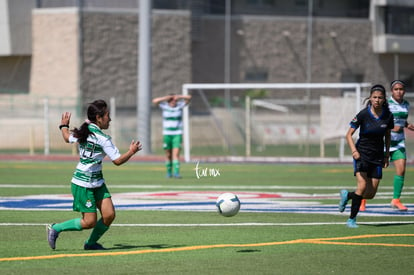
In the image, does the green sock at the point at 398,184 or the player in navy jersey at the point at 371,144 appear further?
the green sock at the point at 398,184

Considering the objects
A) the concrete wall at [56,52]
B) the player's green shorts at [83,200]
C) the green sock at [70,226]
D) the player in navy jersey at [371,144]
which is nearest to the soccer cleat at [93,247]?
the green sock at [70,226]

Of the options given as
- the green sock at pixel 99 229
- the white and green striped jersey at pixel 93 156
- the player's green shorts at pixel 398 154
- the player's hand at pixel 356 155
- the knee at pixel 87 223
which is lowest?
the green sock at pixel 99 229

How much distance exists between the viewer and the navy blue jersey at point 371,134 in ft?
44.8

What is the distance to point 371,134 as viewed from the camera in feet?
45.0

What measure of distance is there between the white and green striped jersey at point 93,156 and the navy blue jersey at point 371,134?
165 inches

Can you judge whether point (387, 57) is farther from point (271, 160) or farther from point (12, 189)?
point (12, 189)

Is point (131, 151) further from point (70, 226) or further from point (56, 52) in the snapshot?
point (56, 52)

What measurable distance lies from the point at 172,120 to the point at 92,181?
42.6 ft

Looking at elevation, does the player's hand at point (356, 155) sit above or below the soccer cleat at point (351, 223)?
above

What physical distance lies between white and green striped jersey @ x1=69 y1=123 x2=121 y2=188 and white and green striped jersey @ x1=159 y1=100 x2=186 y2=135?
1274 centimetres

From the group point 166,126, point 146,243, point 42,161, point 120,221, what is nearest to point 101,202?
point 146,243

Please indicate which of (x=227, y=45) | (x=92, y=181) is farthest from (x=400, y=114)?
(x=227, y=45)

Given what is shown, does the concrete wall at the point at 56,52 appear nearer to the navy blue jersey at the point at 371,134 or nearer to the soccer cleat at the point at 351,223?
the navy blue jersey at the point at 371,134

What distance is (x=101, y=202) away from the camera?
11.1 meters
